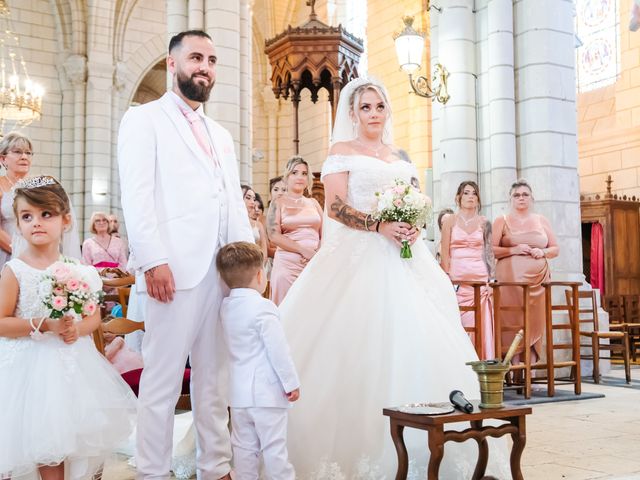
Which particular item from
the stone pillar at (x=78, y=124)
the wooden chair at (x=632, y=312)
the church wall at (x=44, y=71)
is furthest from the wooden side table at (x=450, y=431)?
the church wall at (x=44, y=71)

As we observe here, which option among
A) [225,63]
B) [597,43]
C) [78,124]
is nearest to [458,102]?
[225,63]

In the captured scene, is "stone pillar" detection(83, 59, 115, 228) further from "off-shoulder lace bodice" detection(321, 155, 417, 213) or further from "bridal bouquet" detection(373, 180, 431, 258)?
"bridal bouquet" detection(373, 180, 431, 258)

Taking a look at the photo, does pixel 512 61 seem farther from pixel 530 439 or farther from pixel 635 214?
pixel 635 214

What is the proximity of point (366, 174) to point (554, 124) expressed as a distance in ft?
14.4

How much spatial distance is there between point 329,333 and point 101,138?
46.7 feet

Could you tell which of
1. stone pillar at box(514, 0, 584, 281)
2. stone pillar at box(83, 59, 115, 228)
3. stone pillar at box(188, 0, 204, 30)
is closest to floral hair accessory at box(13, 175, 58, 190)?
stone pillar at box(514, 0, 584, 281)

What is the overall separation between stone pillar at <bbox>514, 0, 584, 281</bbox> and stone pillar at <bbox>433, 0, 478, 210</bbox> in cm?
61

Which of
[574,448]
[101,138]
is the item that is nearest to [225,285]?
[574,448]

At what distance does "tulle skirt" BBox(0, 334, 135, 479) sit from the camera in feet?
9.11

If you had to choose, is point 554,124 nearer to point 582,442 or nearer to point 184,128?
point 582,442

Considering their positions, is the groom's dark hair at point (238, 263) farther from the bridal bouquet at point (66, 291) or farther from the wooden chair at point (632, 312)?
the wooden chair at point (632, 312)

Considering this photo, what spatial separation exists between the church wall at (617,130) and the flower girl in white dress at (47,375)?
12.4 metres

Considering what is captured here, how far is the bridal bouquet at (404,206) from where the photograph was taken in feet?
12.6

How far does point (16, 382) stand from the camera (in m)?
2.86
